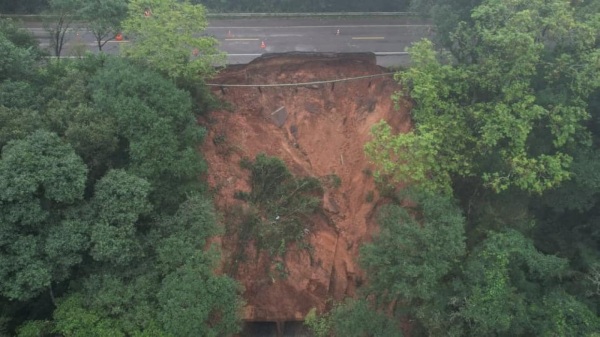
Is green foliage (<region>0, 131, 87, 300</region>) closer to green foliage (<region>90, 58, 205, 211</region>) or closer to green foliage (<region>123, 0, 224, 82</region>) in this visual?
green foliage (<region>90, 58, 205, 211</region>)

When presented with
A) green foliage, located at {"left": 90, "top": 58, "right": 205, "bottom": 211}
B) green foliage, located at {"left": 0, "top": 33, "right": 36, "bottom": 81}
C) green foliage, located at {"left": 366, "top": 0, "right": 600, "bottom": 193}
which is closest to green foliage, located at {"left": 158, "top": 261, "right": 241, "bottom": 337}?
green foliage, located at {"left": 90, "top": 58, "right": 205, "bottom": 211}

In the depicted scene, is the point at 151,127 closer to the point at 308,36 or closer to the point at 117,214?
the point at 117,214

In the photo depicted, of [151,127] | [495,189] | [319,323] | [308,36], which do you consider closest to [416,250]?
[495,189]

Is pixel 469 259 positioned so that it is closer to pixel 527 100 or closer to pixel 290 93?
pixel 527 100

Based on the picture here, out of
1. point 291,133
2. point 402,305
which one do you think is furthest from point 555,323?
point 291,133

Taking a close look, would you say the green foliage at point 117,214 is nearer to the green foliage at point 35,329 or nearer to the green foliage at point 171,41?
the green foliage at point 35,329
